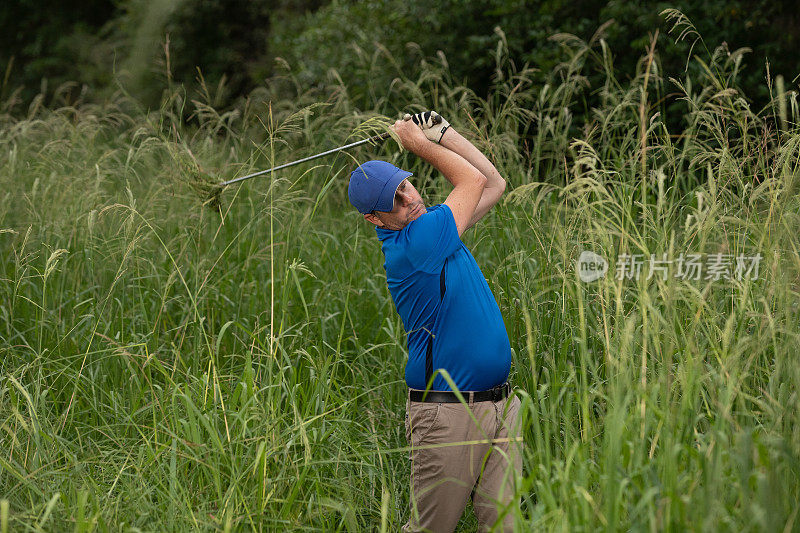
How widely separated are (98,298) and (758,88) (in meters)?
4.96

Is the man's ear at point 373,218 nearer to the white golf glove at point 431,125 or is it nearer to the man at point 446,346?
the man at point 446,346

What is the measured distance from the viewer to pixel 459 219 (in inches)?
112

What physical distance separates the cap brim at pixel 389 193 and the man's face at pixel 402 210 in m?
0.03

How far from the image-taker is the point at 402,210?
9.37 feet

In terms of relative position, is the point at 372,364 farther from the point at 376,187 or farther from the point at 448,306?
the point at 376,187

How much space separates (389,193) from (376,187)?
6cm

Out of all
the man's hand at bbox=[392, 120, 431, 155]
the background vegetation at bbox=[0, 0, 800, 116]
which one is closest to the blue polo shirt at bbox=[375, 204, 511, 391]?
the man's hand at bbox=[392, 120, 431, 155]

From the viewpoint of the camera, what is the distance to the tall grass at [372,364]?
2215mm

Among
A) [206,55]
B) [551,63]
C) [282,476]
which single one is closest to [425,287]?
[282,476]

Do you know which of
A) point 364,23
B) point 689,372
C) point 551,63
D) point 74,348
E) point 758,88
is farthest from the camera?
point 364,23

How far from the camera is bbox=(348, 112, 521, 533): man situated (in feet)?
8.93

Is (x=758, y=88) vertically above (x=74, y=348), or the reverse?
(x=758, y=88)

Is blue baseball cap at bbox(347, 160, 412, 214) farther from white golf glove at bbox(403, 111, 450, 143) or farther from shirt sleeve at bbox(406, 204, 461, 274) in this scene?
white golf glove at bbox(403, 111, 450, 143)

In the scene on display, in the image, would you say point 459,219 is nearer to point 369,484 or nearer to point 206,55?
point 369,484
